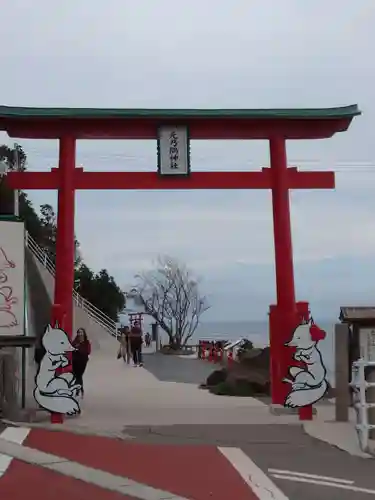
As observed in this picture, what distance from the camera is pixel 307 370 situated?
552 inches

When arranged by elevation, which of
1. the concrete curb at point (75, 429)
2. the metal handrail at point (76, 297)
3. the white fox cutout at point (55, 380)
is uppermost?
the metal handrail at point (76, 297)

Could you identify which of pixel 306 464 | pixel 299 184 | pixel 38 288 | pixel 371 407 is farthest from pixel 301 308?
pixel 38 288

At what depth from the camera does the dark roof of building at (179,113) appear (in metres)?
14.7

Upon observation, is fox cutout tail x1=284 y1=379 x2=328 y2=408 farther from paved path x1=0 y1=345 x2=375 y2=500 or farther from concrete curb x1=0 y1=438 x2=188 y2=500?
concrete curb x1=0 y1=438 x2=188 y2=500

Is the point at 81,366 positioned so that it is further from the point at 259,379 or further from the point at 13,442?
the point at 259,379

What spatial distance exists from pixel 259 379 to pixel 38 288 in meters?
17.1

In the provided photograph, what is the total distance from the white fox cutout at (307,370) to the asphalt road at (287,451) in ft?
2.58

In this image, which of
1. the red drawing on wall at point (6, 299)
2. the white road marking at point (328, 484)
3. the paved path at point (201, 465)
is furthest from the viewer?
the red drawing on wall at point (6, 299)

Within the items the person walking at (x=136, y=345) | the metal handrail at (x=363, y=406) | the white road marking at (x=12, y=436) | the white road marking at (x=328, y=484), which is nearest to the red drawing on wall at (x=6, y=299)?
the white road marking at (x=12, y=436)

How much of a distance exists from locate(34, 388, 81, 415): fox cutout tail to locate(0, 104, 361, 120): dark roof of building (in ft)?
17.1

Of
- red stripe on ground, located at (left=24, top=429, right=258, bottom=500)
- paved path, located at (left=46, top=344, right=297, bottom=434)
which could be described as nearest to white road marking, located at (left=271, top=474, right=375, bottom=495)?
red stripe on ground, located at (left=24, top=429, right=258, bottom=500)

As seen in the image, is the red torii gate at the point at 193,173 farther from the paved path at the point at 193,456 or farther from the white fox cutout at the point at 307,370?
the paved path at the point at 193,456

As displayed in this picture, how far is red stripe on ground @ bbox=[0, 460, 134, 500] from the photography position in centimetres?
753

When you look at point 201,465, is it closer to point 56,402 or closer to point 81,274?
point 56,402
